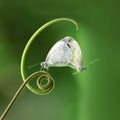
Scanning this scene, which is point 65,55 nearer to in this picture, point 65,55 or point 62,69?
point 65,55

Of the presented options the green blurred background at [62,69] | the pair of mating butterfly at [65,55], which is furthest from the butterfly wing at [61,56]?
the green blurred background at [62,69]

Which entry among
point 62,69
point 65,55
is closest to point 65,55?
point 65,55

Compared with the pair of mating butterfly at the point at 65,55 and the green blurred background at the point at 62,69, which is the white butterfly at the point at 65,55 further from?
the green blurred background at the point at 62,69

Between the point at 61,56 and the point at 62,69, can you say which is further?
the point at 62,69

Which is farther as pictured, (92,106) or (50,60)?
(92,106)

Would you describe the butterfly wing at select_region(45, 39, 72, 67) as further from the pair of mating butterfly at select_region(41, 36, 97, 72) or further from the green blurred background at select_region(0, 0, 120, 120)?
the green blurred background at select_region(0, 0, 120, 120)

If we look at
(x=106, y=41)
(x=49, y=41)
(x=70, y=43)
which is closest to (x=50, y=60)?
(x=70, y=43)

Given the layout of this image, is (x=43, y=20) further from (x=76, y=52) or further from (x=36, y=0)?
(x=76, y=52)

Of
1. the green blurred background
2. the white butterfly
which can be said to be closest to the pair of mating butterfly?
the white butterfly

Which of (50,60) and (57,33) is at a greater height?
(57,33)
